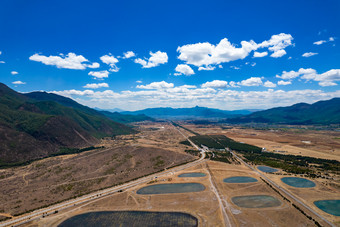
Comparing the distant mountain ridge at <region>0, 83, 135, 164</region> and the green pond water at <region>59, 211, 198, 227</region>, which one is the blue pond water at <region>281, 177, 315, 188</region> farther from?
the distant mountain ridge at <region>0, 83, 135, 164</region>

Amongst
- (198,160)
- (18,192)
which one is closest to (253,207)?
(198,160)

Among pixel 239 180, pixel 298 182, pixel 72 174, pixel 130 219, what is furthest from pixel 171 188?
pixel 298 182

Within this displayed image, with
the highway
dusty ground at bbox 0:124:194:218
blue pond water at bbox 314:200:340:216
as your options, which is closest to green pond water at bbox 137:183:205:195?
the highway

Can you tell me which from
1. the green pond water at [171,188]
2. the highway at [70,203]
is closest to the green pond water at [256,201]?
the green pond water at [171,188]

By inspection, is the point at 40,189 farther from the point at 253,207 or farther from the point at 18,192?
the point at 253,207

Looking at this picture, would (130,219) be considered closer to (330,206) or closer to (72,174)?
(72,174)

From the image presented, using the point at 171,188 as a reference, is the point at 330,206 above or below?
above
